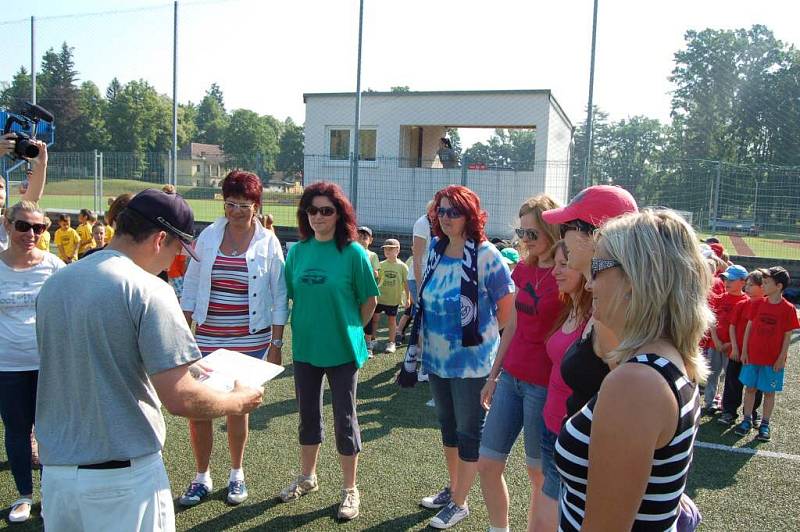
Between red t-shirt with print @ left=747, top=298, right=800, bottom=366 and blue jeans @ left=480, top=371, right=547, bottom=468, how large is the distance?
3.56 metres

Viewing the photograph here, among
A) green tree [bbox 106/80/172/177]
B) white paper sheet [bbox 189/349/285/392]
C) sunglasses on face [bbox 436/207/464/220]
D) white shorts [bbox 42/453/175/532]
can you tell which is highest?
green tree [bbox 106/80/172/177]

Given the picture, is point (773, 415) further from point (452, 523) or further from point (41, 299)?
point (41, 299)

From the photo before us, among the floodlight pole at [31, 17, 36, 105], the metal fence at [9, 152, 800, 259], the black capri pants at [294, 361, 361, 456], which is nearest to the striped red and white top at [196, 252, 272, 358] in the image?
the black capri pants at [294, 361, 361, 456]

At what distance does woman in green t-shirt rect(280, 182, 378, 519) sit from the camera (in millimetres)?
3955

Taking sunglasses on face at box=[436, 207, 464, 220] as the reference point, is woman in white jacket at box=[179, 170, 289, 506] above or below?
below

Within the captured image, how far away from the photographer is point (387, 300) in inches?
337

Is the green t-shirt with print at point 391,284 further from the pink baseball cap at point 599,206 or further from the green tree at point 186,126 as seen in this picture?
the green tree at point 186,126

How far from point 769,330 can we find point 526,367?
12.3 ft

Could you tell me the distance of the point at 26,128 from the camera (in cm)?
420

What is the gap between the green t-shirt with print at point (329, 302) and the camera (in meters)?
3.95

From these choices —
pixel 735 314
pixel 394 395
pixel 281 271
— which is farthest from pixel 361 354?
pixel 735 314

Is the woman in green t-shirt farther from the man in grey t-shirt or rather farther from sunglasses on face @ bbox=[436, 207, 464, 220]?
the man in grey t-shirt

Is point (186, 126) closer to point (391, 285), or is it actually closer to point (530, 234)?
point (391, 285)

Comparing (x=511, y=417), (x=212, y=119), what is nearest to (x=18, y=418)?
(x=511, y=417)
